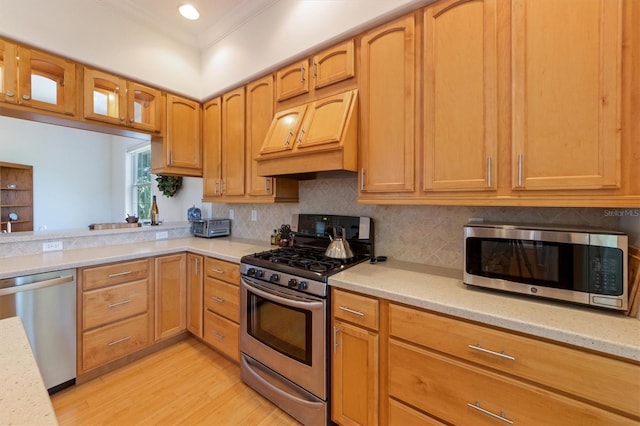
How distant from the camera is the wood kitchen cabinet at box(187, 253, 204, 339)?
96.8 inches

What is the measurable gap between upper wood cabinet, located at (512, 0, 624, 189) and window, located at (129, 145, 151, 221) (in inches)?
229

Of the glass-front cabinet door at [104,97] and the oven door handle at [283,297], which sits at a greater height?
the glass-front cabinet door at [104,97]

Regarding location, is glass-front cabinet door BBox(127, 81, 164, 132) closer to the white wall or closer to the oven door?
the white wall

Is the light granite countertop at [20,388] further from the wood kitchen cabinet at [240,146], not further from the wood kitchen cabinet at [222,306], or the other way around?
the wood kitchen cabinet at [240,146]

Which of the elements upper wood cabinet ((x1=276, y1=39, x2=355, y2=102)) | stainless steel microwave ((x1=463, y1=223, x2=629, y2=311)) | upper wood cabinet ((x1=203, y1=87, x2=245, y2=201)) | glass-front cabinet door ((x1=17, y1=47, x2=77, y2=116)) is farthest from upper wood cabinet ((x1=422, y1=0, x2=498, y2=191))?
glass-front cabinet door ((x1=17, y1=47, x2=77, y2=116))

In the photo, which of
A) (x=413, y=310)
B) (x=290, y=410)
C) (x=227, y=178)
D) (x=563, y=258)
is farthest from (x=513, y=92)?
(x=227, y=178)

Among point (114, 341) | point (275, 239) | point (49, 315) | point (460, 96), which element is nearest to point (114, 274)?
point (49, 315)

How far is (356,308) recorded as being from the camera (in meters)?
1.47

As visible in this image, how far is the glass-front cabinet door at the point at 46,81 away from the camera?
193cm

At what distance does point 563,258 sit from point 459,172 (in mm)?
582

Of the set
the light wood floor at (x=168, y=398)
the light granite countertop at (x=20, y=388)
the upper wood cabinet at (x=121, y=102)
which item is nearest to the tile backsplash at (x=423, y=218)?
the light wood floor at (x=168, y=398)

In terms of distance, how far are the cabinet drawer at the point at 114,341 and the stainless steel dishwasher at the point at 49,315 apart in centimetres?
9

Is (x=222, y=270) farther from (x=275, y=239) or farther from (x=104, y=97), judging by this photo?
(x=104, y=97)

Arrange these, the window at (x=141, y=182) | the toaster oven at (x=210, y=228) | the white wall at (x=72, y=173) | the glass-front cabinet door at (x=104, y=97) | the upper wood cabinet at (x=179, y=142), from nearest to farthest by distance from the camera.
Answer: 1. the glass-front cabinet door at (x=104, y=97)
2. the upper wood cabinet at (x=179, y=142)
3. the toaster oven at (x=210, y=228)
4. the white wall at (x=72, y=173)
5. the window at (x=141, y=182)
